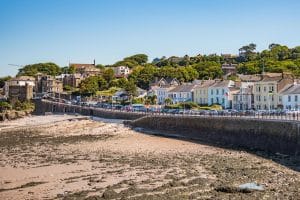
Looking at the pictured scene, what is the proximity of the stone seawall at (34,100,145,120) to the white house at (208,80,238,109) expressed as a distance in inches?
616

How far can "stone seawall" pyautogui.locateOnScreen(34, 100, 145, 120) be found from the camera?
6025 centimetres

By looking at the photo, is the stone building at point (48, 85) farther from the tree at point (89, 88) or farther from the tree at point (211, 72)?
the tree at point (211, 72)

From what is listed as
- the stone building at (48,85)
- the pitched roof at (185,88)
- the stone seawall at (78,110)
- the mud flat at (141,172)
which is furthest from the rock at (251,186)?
the stone building at (48,85)

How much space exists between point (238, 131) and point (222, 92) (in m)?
33.8

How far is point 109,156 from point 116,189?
1097 centimetres

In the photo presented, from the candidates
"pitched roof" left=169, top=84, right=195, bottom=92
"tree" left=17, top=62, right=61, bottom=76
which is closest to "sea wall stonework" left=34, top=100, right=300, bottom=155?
"pitched roof" left=169, top=84, right=195, bottom=92

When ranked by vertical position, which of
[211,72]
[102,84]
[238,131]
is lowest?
[238,131]

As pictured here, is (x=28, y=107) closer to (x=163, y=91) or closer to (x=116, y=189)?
(x=163, y=91)

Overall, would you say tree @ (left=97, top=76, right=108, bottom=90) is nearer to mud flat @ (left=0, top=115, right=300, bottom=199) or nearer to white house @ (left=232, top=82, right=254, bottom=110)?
white house @ (left=232, top=82, right=254, bottom=110)

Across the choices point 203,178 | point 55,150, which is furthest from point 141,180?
point 55,150

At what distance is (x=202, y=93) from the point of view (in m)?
74.0

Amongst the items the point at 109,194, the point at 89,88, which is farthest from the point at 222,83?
the point at 109,194

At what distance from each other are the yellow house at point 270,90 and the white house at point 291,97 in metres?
1.02

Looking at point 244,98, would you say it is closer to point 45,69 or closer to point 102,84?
point 102,84
